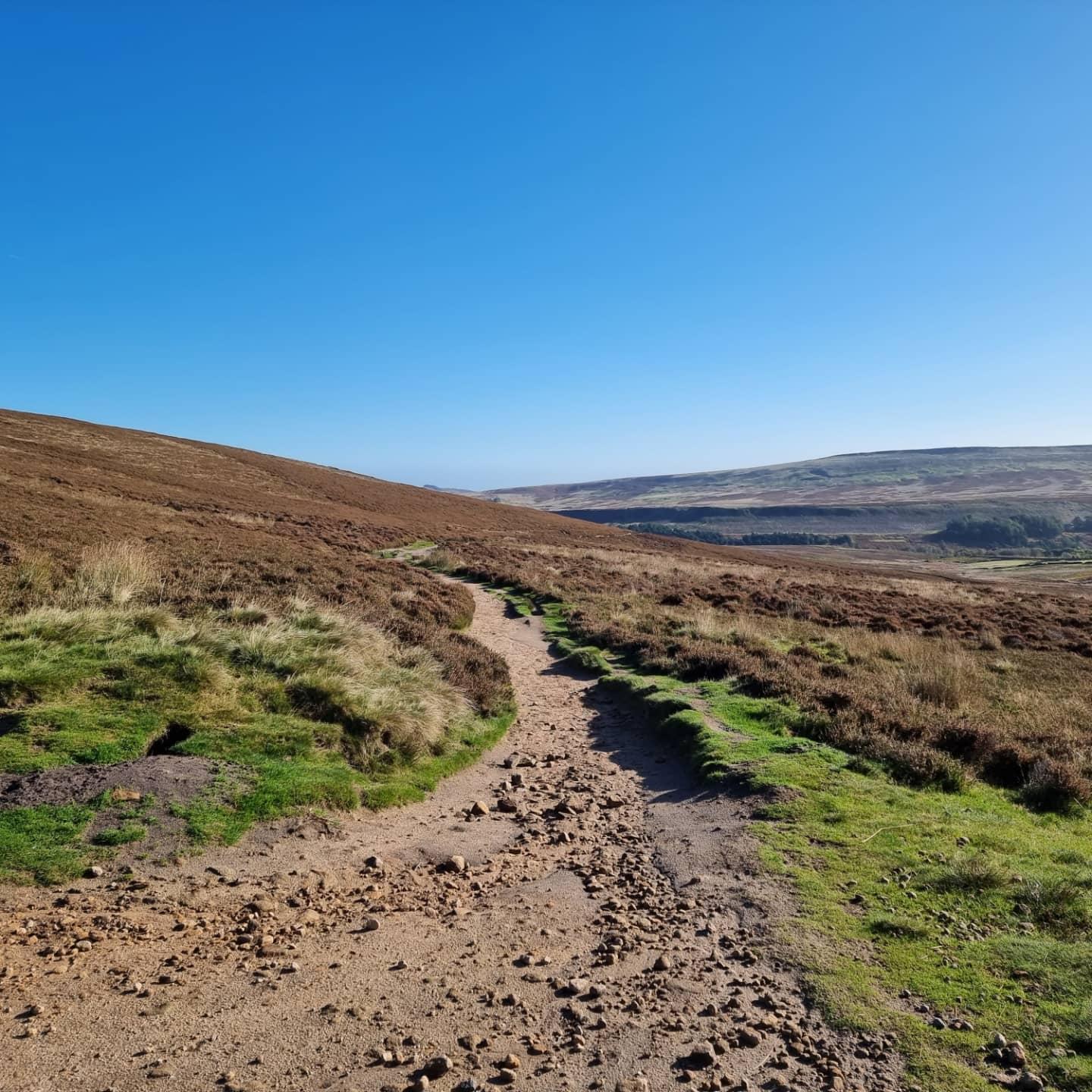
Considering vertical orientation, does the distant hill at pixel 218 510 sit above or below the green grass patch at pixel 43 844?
above

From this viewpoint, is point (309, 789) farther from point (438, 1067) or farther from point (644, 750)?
point (644, 750)

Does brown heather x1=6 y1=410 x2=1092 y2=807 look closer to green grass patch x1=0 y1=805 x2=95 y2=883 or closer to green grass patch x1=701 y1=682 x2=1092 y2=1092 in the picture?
green grass patch x1=701 y1=682 x2=1092 y2=1092

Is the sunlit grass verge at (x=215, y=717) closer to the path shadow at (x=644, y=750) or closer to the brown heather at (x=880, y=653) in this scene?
the path shadow at (x=644, y=750)

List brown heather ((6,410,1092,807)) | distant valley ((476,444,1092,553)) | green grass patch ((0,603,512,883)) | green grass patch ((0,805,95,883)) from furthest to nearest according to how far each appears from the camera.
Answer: distant valley ((476,444,1092,553))
brown heather ((6,410,1092,807))
green grass patch ((0,603,512,883))
green grass patch ((0,805,95,883))

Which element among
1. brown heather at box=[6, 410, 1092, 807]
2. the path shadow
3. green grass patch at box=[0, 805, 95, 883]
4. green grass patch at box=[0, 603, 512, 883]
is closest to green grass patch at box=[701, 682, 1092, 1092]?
the path shadow

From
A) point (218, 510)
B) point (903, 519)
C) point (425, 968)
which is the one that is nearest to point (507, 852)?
point (425, 968)

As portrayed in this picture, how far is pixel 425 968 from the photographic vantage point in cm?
525

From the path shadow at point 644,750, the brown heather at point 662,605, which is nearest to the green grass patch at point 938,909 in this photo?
the path shadow at point 644,750

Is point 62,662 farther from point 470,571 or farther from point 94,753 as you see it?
point 470,571

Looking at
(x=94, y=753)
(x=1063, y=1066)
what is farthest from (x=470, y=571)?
(x=1063, y=1066)

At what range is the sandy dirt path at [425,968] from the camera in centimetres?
421

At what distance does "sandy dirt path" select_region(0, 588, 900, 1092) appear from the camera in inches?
166

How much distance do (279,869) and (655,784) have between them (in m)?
5.01

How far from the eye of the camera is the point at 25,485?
25859 millimetres
